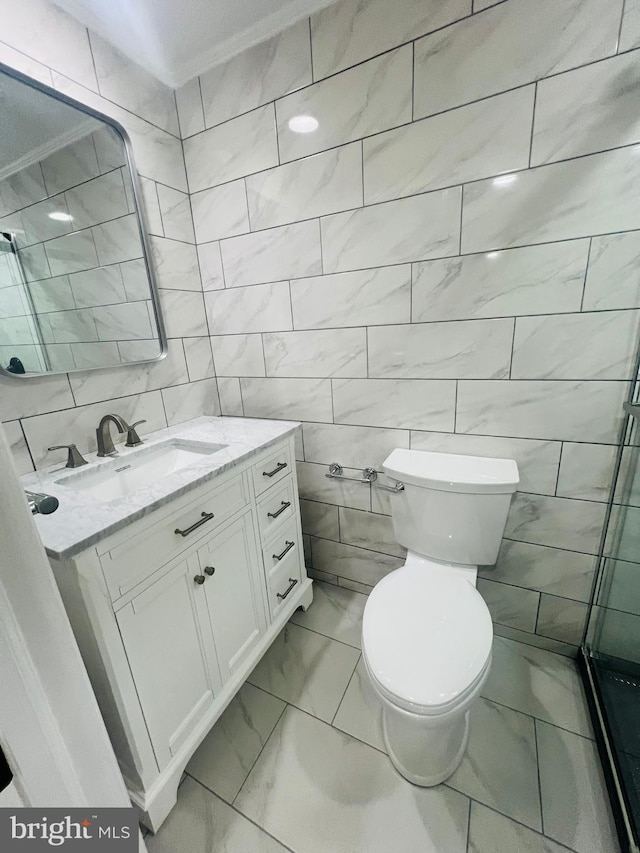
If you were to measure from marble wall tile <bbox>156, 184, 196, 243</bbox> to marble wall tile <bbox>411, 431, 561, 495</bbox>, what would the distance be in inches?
55.4

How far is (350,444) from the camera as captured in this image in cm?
151

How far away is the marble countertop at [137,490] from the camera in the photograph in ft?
2.45

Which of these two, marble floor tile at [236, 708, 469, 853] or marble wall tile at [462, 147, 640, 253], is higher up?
marble wall tile at [462, 147, 640, 253]

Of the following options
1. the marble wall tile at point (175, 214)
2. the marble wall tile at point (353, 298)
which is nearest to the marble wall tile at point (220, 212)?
the marble wall tile at point (175, 214)

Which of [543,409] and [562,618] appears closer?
[543,409]

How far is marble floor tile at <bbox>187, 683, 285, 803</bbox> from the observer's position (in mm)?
1057

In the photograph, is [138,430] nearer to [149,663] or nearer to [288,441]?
[288,441]

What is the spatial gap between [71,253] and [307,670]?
178cm

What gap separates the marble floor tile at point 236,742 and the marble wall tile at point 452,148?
1864mm

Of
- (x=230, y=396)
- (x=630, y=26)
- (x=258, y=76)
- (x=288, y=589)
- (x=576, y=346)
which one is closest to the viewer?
(x=630, y=26)

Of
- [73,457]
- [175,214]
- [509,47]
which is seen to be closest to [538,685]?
[73,457]

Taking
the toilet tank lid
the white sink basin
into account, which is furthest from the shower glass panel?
the white sink basin

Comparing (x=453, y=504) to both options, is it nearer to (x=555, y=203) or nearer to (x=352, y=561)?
(x=352, y=561)

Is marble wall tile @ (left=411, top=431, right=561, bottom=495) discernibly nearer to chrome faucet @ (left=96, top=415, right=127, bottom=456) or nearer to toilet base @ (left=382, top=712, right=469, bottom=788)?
toilet base @ (left=382, top=712, right=469, bottom=788)
